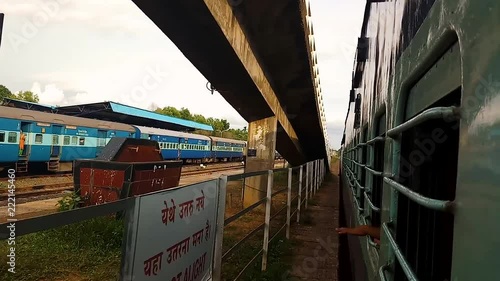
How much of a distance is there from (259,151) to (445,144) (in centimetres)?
907

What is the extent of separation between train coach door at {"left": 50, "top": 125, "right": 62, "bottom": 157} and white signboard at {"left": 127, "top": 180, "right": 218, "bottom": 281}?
16.8 meters

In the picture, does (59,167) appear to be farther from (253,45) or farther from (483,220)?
(483,220)

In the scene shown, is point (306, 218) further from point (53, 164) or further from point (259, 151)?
point (53, 164)

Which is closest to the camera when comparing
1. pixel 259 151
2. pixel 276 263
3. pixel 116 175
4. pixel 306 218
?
pixel 276 263

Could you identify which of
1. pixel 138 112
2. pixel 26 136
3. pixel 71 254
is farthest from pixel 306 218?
pixel 138 112

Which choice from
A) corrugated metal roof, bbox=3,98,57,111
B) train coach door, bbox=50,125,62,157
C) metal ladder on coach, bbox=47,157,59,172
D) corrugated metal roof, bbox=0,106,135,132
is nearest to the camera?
corrugated metal roof, bbox=0,106,135,132

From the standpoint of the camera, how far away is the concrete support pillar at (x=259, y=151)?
10164 mm

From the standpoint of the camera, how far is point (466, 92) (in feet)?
2.72

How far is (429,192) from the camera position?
157 cm

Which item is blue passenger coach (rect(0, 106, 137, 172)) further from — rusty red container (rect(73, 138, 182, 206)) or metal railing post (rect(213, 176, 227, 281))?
metal railing post (rect(213, 176, 227, 281))

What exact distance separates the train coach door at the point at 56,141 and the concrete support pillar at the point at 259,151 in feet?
37.0

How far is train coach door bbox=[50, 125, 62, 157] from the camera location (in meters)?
17.1

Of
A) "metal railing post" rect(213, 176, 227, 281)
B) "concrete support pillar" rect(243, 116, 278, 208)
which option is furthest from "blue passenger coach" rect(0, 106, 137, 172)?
"metal railing post" rect(213, 176, 227, 281)

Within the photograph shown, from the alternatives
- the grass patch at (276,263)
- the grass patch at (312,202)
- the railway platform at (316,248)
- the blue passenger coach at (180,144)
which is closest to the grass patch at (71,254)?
the grass patch at (276,263)
